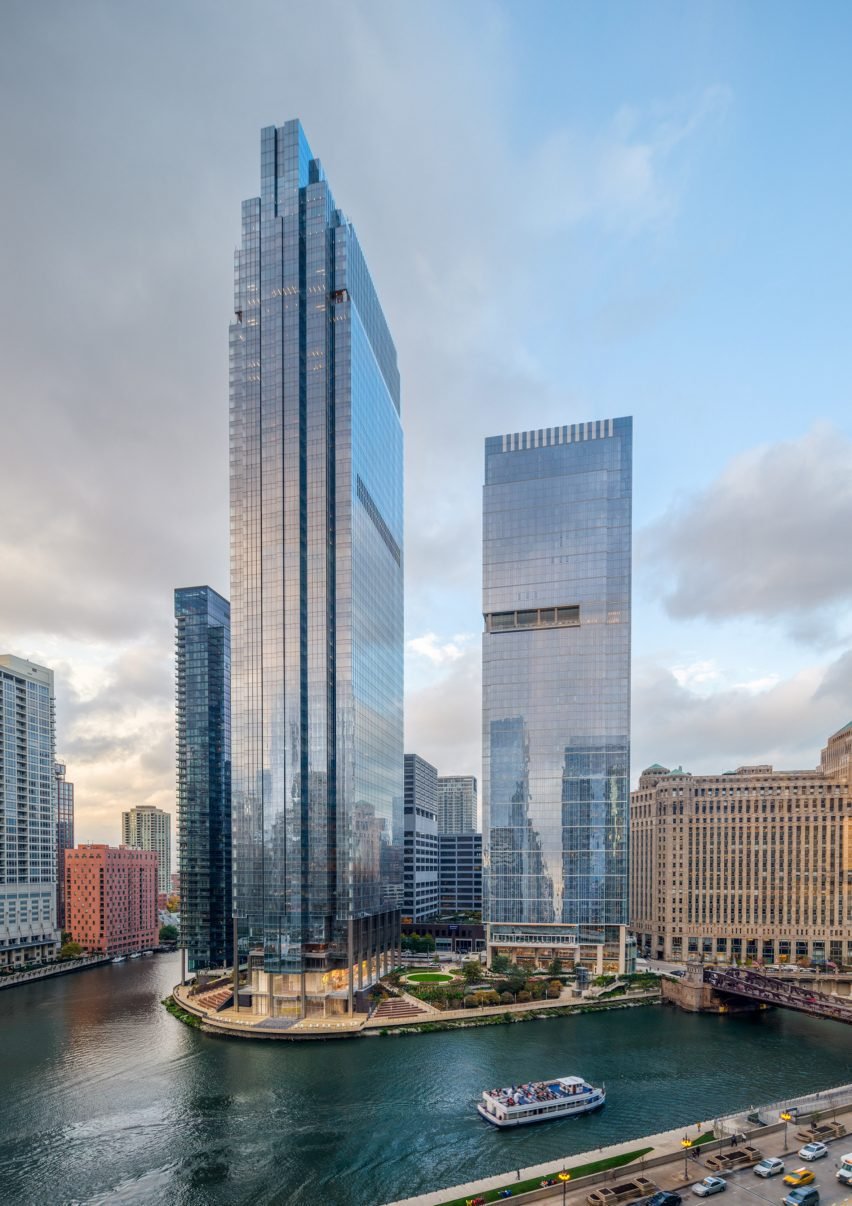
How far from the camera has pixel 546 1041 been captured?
352ft

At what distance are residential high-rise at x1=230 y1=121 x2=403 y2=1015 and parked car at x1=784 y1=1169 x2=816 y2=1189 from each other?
251 ft

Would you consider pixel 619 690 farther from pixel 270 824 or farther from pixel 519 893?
pixel 270 824

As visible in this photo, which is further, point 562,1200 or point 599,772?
point 599,772

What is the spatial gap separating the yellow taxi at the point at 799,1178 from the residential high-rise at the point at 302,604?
7655cm

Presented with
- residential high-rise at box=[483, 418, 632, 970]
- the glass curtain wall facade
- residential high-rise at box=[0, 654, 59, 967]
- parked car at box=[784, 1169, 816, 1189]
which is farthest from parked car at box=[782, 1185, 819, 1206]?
residential high-rise at box=[0, 654, 59, 967]

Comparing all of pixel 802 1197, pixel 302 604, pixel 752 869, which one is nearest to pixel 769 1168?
pixel 802 1197

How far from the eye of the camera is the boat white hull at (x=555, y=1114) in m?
75.7

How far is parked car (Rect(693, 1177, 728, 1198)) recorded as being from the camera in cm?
5503

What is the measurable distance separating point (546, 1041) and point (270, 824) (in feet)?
177

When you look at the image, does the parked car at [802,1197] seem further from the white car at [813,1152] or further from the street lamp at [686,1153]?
the street lamp at [686,1153]

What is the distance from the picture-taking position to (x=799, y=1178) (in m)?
56.2

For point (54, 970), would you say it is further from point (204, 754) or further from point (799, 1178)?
point (799, 1178)

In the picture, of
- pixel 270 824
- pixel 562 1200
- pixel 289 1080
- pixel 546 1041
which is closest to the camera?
pixel 562 1200

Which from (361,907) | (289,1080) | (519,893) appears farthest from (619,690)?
(289,1080)
